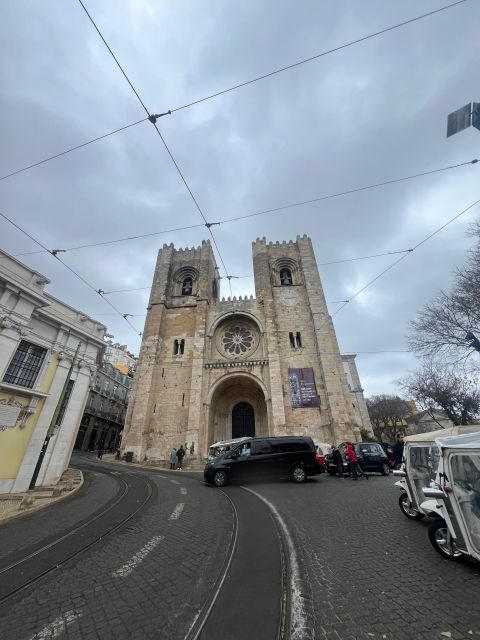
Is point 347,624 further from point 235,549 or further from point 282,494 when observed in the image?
point 282,494

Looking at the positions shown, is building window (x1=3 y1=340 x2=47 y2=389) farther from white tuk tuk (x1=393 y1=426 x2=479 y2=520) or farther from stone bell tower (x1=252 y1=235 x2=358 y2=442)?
stone bell tower (x1=252 y1=235 x2=358 y2=442)

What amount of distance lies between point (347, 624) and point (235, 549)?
7.07 ft

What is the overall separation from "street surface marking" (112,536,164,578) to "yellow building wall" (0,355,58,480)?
317 inches

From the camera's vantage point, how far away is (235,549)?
3.96m

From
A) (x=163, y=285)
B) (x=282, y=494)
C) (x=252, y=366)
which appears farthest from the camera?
(x=163, y=285)

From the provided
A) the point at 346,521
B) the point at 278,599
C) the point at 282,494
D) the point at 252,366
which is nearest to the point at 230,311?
the point at 252,366

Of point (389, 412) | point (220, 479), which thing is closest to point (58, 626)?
point (220, 479)

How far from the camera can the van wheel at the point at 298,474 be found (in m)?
10.1

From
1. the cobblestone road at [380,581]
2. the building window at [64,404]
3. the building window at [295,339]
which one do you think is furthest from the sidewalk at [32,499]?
the building window at [295,339]

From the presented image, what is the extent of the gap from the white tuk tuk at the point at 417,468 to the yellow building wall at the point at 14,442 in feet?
38.9

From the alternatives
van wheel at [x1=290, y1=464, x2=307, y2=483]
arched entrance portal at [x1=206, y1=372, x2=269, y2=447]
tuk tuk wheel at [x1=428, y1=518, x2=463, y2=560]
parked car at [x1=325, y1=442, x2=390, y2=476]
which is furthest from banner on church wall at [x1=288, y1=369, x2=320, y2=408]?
tuk tuk wheel at [x1=428, y1=518, x2=463, y2=560]

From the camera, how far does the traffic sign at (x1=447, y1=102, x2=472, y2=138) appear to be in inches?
283

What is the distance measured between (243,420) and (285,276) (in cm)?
1615

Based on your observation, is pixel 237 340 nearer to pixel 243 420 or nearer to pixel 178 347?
pixel 178 347
